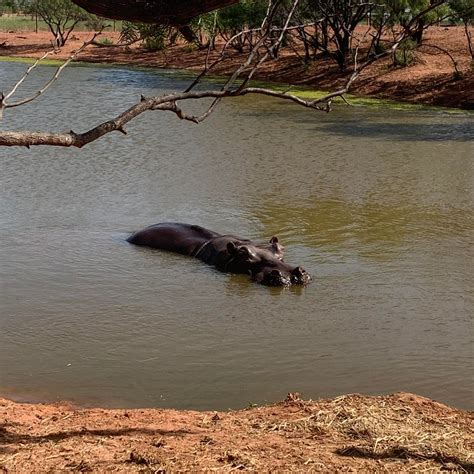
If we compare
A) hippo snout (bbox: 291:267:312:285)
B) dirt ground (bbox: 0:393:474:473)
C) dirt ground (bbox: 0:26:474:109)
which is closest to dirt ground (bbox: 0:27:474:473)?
dirt ground (bbox: 0:393:474:473)

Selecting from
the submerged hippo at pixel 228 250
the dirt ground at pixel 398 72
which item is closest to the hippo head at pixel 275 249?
the submerged hippo at pixel 228 250

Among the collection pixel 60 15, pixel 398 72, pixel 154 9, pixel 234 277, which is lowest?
pixel 234 277

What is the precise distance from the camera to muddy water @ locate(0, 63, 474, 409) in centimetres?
732

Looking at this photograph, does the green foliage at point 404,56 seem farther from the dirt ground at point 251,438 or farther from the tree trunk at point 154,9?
the tree trunk at point 154,9

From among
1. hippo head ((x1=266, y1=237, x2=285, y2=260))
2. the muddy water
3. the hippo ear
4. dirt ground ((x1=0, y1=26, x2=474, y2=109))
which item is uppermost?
dirt ground ((x1=0, y1=26, x2=474, y2=109))

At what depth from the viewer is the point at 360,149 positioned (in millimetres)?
19219

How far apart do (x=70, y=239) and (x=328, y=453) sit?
7267 millimetres

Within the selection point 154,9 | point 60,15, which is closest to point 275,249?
point 154,9

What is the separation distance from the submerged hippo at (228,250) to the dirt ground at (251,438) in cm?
365

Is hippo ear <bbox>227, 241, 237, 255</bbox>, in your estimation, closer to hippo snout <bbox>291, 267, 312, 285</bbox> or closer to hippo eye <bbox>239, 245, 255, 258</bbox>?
hippo eye <bbox>239, 245, 255, 258</bbox>

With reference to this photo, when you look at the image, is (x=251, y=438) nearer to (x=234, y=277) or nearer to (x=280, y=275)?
(x=280, y=275)

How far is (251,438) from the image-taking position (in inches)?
201

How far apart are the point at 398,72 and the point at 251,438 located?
1124 inches

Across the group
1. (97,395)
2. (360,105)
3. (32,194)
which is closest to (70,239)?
(32,194)
